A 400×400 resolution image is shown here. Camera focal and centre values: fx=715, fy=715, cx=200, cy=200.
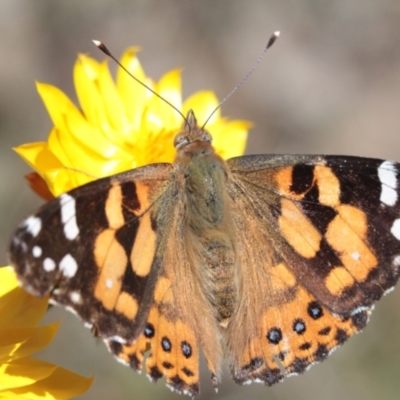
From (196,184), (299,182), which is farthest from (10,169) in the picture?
(299,182)

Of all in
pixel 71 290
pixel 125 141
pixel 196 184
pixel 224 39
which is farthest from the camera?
pixel 224 39

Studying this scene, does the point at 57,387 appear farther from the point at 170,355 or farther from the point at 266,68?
the point at 266,68

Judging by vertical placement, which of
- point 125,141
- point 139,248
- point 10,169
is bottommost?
point 139,248

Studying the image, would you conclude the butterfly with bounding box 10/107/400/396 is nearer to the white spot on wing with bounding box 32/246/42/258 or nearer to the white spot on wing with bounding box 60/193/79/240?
the white spot on wing with bounding box 60/193/79/240

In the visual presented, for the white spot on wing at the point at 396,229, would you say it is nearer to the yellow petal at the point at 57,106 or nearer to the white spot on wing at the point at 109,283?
the white spot on wing at the point at 109,283

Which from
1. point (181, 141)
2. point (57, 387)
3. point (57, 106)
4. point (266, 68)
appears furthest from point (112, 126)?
point (266, 68)

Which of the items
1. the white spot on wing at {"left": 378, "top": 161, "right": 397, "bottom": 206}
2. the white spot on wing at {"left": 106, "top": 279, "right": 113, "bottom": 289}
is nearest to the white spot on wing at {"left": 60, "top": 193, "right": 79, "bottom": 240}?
the white spot on wing at {"left": 106, "top": 279, "right": 113, "bottom": 289}

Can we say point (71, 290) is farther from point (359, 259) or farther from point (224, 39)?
point (224, 39)
